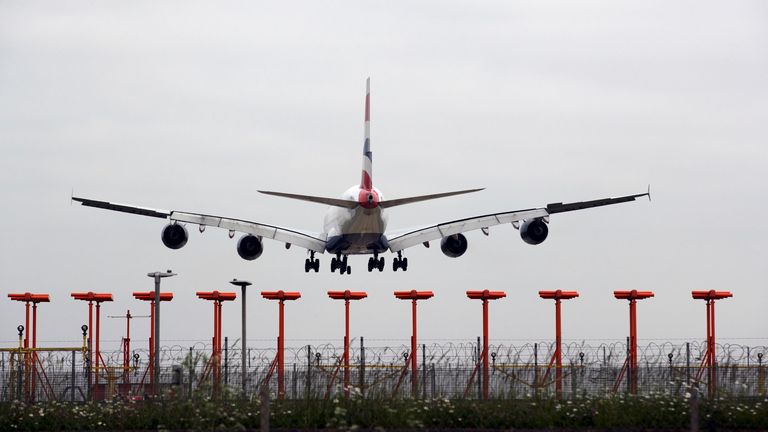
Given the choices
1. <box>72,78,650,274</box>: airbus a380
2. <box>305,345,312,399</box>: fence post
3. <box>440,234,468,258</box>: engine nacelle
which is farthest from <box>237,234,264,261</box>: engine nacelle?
<box>305,345,312,399</box>: fence post

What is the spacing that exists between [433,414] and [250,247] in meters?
34.9

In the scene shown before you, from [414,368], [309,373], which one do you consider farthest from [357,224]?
[309,373]

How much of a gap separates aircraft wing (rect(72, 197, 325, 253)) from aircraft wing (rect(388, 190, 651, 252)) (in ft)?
14.0

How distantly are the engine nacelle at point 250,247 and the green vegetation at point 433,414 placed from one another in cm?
3264

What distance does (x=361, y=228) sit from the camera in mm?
59500

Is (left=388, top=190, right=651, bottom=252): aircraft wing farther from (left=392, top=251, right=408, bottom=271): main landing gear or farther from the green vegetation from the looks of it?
the green vegetation

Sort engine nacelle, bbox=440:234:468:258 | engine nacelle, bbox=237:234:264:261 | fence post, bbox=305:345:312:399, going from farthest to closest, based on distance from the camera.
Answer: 1. engine nacelle, bbox=440:234:468:258
2. engine nacelle, bbox=237:234:264:261
3. fence post, bbox=305:345:312:399

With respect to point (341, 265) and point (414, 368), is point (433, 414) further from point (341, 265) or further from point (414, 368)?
point (341, 265)

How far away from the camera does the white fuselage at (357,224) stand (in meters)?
58.9

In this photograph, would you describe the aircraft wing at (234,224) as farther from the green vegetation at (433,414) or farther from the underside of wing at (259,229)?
the green vegetation at (433,414)

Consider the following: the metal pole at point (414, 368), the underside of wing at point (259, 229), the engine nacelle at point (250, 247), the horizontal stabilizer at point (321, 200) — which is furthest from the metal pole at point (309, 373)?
the engine nacelle at point (250, 247)

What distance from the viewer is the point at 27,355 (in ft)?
154

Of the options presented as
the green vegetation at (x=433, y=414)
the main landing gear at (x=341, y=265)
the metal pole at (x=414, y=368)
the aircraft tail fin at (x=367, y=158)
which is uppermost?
the aircraft tail fin at (x=367, y=158)

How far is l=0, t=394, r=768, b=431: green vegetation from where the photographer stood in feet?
90.6
